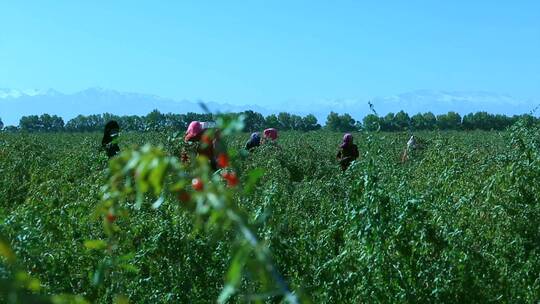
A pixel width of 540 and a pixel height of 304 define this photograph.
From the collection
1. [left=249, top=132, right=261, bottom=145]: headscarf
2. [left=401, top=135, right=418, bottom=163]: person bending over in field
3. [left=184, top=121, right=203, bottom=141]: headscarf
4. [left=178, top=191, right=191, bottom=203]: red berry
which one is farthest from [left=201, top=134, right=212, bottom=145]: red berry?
[left=249, top=132, right=261, bottom=145]: headscarf

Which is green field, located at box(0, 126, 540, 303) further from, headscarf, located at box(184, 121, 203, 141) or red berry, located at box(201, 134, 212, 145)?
red berry, located at box(201, 134, 212, 145)

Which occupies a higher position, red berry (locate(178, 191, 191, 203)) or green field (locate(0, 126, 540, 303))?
green field (locate(0, 126, 540, 303))

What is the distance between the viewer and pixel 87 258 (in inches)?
183

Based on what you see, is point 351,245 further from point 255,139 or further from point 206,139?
point 255,139

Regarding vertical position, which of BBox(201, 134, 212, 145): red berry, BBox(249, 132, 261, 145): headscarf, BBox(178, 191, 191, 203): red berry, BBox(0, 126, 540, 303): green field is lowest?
BBox(178, 191, 191, 203): red berry

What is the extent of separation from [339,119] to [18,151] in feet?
178

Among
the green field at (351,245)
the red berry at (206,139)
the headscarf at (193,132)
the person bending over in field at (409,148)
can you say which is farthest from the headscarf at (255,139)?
the red berry at (206,139)

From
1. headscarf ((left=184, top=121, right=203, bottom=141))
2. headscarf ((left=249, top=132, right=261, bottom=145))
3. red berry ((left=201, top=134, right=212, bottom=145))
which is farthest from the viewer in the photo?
headscarf ((left=249, top=132, right=261, bottom=145))

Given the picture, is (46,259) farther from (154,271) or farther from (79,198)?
(79,198)

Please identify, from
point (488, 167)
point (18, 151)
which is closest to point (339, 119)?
point (18, 151)

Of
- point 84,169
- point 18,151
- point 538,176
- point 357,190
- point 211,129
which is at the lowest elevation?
point 211,129

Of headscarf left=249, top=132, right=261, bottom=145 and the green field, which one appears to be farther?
headscarf left=249, top=132, right=261, bottom=145

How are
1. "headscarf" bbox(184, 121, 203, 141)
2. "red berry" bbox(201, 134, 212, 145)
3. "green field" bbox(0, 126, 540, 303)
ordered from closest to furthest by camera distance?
"red berry" bbox(201, 134, 212, 145) → "green field" bbox(0, 126, 540, 303) → "headscarf" bbox(184, 121, 203, 141)

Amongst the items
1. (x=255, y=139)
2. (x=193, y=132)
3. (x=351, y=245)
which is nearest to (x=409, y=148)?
(x=255, y=139)
